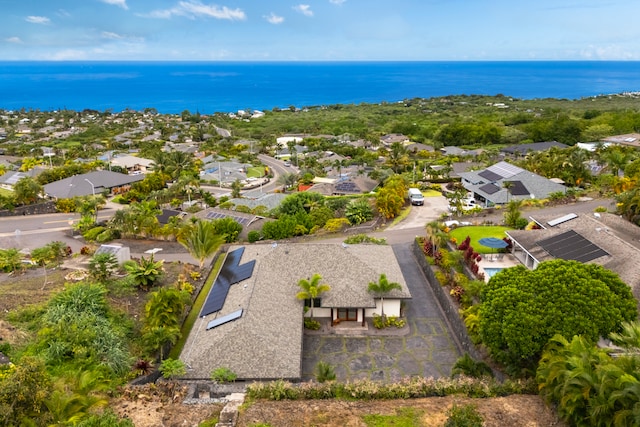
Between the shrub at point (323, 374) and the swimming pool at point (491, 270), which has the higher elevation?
the shrub at point (323, 374)

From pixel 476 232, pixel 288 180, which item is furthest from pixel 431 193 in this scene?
pixel 476 232

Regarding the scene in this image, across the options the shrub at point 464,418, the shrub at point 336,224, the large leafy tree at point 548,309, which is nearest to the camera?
the shrub at point 464,418

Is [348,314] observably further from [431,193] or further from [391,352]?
[431,193]

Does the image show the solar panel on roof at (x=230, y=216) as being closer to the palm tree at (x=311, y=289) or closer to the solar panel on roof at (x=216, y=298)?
the solar panel on roof at (x=216, y=298)

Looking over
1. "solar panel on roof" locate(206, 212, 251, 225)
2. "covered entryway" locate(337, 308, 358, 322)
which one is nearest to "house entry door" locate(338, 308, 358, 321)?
"covered entryway" locate(337, 308, 358, 322)

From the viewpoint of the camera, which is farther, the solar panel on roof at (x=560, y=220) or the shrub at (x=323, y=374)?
the solar panel on roof at (x=560, y=220)

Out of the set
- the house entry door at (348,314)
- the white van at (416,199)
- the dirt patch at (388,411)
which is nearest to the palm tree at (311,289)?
the house entry door at (348,314)

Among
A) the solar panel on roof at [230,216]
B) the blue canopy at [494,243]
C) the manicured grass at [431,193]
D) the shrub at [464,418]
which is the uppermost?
the shrub at [464,418]
